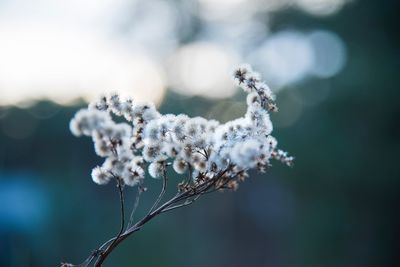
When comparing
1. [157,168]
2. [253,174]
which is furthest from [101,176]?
[253,174]

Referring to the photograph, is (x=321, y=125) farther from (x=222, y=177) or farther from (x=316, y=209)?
(x=222, y=177)

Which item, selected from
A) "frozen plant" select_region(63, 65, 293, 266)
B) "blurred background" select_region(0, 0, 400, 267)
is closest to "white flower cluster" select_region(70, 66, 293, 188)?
"frozen plant" select_region(63, 65, 293, 266)

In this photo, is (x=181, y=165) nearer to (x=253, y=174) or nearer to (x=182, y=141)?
(x=182, y=141)

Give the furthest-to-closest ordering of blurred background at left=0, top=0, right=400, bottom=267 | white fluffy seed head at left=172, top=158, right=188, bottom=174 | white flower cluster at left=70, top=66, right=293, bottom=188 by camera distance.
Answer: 1. blurred background at left=0, top=0, right=400, bottom=267
2. white fluffy seed head at left=172, top=158, right=188, bottom=174
3. white flower cluster at left=70, top=66, right=293, bottom=188

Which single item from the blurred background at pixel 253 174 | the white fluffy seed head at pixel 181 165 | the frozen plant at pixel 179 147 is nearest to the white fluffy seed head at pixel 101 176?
the frozen plant at pixel 179 147

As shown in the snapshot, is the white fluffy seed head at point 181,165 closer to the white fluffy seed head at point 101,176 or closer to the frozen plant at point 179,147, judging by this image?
the frozen plant at point 179,147

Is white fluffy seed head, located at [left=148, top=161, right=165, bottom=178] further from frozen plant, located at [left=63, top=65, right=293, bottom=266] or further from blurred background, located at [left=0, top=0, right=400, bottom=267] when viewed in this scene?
blurred background, located at [left=0, top=0, right=400, bottom=267]

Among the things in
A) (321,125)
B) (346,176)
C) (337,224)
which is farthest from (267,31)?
(337,224)
